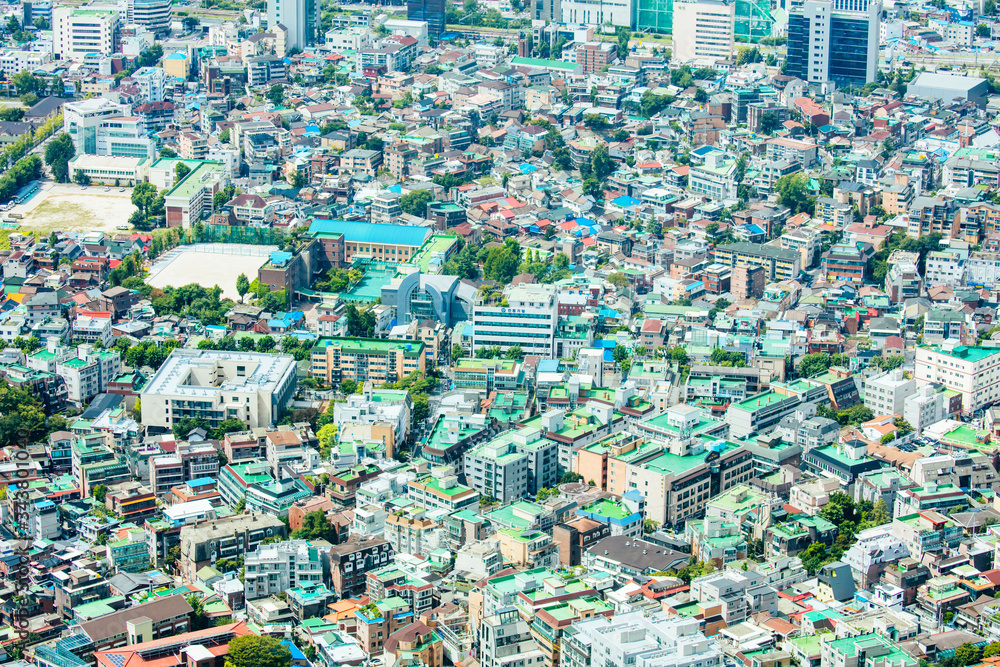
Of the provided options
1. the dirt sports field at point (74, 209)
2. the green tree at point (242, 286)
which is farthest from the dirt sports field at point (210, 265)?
the dirt sports field at point (74, 209)

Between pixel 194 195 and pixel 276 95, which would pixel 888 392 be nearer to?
pixel 194 195

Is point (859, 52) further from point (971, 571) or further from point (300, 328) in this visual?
point (971, 571)

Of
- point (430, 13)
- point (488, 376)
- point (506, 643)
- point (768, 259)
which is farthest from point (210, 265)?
point (430, 13)

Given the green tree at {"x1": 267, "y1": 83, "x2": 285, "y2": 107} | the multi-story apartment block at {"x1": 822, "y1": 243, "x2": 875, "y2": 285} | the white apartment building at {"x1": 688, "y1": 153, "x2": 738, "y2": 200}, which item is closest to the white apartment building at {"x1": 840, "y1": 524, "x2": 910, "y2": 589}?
the multi-story apartment block at {"x1": 822, "y1": 243, "x2": 875, "y2": 285}

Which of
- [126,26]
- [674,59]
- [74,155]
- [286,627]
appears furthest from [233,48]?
[286,627]

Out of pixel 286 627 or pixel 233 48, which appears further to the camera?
pixel 233 48
